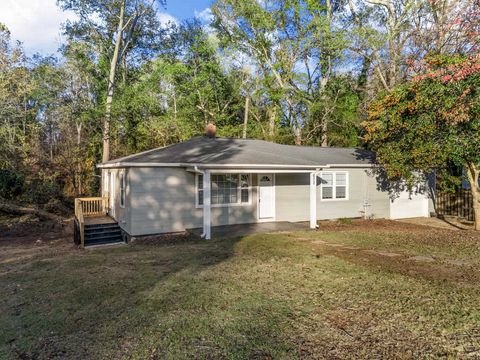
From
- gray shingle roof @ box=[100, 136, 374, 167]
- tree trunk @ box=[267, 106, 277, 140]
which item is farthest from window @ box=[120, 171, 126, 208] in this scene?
tree trunk @ box=[267, 106, 277, 140]

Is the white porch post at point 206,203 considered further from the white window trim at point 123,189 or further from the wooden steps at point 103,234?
the wooden steps at point 103,234

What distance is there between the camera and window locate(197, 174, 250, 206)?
11.7 m

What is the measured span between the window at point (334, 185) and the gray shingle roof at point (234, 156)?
57 cm

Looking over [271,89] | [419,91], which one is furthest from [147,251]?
[271,89]

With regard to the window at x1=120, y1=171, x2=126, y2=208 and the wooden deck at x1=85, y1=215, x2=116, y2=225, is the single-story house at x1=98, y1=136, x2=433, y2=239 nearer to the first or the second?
the window at x1=120, y1=171, x2=126, y2=208

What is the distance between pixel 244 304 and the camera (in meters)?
4.89

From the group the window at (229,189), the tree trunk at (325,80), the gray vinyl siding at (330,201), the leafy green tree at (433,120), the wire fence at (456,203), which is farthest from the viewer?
the tree trunk at (325,80)

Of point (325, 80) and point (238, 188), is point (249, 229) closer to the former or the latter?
point (238, 188)

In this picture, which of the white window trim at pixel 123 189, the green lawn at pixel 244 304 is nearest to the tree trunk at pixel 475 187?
the green lawn at pixel 244 304

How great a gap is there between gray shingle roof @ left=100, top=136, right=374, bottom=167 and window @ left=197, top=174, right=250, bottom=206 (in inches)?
36.2

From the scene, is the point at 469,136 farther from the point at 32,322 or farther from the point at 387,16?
the point at 387,16

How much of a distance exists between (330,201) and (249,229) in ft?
14.4

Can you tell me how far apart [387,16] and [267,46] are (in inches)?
337

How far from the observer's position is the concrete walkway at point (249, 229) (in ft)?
34.5
